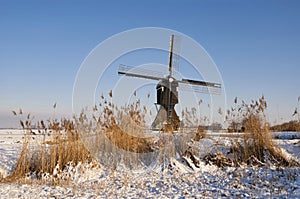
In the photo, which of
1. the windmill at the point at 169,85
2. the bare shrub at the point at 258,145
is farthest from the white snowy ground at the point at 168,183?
the windmill at the point at 169,85

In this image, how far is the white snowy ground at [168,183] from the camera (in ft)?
13.5

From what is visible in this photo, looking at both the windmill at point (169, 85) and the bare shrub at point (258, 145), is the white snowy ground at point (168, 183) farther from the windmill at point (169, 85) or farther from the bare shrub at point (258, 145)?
the windmill at point (169, 85)

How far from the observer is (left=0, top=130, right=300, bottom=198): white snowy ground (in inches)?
163

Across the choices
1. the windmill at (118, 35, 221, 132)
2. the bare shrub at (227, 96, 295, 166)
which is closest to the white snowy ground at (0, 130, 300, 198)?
the bare shrub at (227, 96, 295, 166)

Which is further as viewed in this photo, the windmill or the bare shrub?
the windmill

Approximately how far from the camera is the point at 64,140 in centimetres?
571

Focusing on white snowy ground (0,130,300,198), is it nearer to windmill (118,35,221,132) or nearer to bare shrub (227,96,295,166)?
bare shrub (227,96,295,166)

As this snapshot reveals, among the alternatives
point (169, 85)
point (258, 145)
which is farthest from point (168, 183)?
point (169, 85)

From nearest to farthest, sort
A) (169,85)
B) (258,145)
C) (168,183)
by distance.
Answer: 1. (168,183)
2. (258,145)
3. (169,85)

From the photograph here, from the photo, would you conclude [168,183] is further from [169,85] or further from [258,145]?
[169,85]

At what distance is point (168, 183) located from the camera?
4723 mm

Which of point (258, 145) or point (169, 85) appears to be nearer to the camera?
point (258, 145)

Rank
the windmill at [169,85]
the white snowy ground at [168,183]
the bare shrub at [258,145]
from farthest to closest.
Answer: the windmill at [169,85], the bare shrub at [258,145], the white snowy ground at [168,183]

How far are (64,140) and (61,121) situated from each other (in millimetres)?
387
